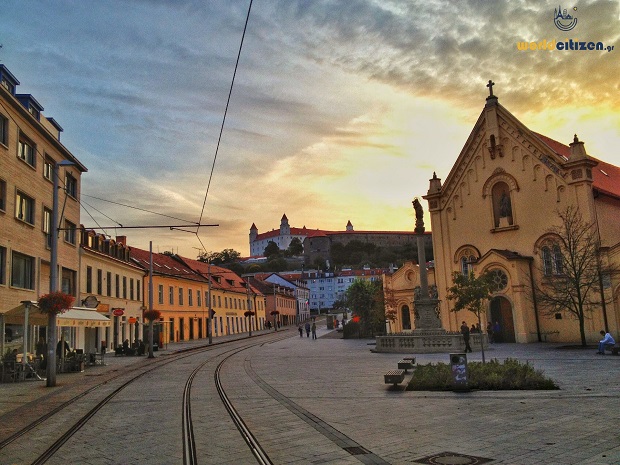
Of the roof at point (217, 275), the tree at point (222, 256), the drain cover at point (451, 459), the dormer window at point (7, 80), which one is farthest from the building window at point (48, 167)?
the tree at point (222, 256)

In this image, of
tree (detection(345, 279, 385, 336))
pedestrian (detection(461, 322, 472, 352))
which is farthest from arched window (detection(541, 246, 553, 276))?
tree (detection(345, 279, 385, 336))

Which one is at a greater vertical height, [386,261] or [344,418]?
[386,261]

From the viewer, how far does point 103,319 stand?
25.3 m

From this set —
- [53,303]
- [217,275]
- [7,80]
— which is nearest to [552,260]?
[53,303]

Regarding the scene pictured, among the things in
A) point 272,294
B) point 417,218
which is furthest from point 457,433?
point 272,294

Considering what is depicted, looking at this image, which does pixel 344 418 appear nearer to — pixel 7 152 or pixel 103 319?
pixel 103 319

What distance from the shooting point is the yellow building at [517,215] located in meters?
35.0

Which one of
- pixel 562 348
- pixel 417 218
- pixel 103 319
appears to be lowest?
pixel 562 348

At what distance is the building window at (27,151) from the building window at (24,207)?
177 cm

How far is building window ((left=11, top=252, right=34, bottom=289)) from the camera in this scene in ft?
79.7

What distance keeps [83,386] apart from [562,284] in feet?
88.1

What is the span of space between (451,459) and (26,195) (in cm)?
2476

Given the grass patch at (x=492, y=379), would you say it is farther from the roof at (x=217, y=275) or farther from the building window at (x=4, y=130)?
the roof at (x=217, y=275)

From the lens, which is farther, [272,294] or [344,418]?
[272,294]
